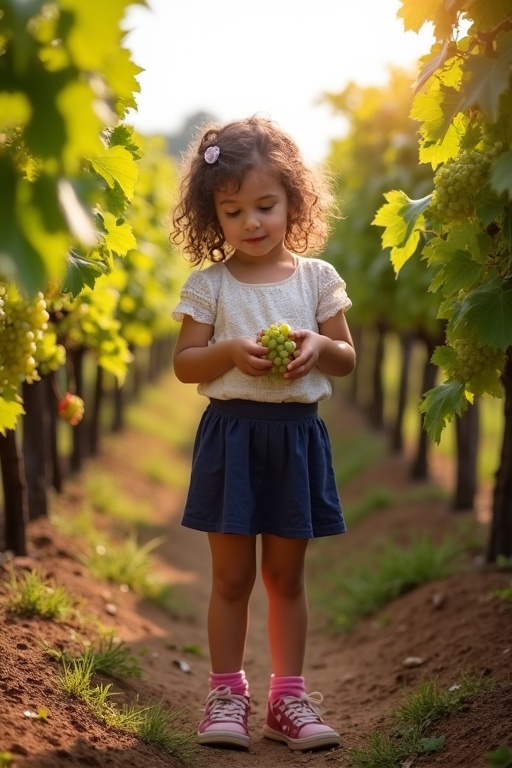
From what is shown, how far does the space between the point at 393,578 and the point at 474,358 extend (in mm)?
3138

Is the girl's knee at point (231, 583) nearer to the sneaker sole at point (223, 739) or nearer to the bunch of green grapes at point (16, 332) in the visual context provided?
the sneaker sole at point (223, 739)

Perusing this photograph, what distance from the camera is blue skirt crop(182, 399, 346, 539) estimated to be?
3.44 meters

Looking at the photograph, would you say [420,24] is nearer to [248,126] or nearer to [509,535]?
[248,126]

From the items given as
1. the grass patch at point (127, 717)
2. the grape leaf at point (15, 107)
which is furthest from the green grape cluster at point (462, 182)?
the grass patch at point (127, 717)

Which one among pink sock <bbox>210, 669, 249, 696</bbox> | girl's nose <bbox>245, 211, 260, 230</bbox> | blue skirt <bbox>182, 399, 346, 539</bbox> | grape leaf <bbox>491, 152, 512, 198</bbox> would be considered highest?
girl's nose <bbox>245, 211, 260, 230</bbox>

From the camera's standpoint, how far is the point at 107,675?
3.83 metres

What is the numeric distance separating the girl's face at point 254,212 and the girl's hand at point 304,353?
0.34m

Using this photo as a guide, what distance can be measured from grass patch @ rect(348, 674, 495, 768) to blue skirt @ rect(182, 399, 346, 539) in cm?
71

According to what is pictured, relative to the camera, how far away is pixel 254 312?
3.53m

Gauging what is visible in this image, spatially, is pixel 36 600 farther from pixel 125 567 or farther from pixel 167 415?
pixel 167 415

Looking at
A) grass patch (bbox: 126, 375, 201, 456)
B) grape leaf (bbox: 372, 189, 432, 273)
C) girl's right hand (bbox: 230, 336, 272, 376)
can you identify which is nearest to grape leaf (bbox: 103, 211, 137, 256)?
girl's right hand (bbox: 230, 336, 272, 376)

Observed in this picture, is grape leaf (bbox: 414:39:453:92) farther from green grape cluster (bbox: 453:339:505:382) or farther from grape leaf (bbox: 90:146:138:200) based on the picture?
grape leaf (bbox: 90:146:138:200)

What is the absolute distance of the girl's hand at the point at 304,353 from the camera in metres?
3.31

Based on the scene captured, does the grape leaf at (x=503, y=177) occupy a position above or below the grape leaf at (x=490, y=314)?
above
